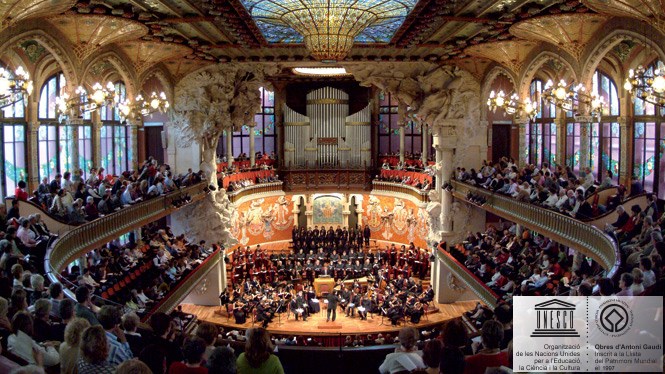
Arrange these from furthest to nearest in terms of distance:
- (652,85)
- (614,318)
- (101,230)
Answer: (101,230), (652,85), (614,318)

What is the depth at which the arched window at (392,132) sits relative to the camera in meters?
38.2

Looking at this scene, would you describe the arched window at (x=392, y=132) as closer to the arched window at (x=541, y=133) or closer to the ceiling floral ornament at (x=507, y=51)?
the arched window at (x=541, y=133)

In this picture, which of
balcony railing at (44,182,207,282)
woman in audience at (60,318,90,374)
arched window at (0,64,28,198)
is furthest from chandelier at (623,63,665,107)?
arched window at (0,64,28,198)

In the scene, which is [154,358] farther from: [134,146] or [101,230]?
[134,146]

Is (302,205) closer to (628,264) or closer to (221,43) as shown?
(221,43)

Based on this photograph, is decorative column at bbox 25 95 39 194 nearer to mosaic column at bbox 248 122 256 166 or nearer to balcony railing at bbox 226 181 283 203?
balcony railing at bbox 226 181 283 203

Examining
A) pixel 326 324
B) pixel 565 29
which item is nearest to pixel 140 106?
pixel 326 324

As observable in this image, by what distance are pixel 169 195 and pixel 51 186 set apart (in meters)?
7.34

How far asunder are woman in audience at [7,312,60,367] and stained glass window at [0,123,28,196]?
17.6 m

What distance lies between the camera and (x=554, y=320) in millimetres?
7422

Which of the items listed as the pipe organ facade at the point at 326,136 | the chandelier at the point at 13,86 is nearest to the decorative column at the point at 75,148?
the chandelier at the point at 13,86

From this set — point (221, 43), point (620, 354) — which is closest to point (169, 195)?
point (221, 43)

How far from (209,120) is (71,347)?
81.4 ft

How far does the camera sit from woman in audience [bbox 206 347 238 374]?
525 centimetres
